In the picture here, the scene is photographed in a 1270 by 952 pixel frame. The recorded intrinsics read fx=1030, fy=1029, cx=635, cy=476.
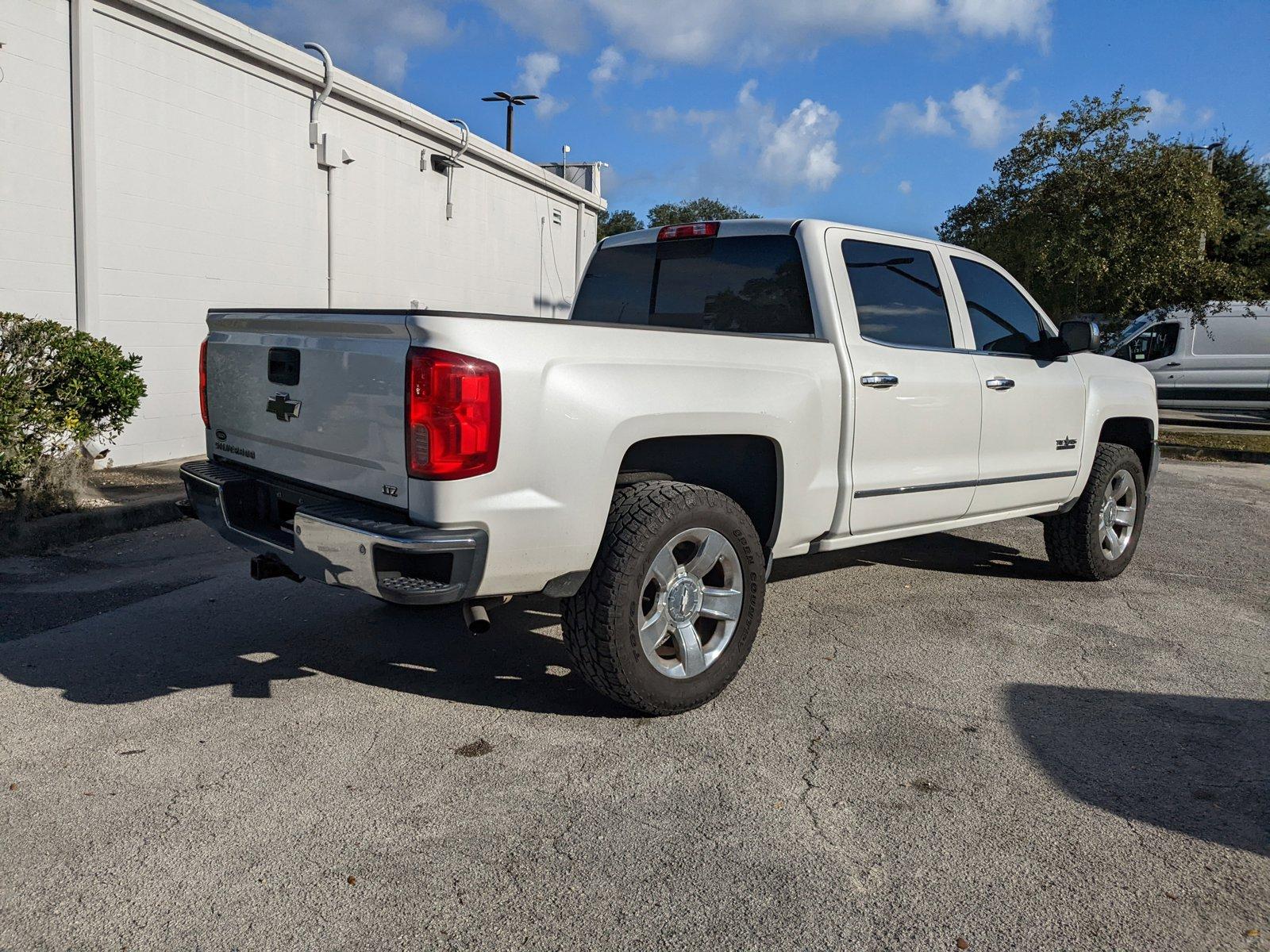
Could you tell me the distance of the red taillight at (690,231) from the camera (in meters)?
4.96

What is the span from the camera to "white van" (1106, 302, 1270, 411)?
1827cm

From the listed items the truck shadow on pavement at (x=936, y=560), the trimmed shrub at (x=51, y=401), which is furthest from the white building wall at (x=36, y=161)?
the truck shadow on pavement at (x=936, y=560)

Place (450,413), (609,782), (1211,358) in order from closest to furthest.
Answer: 1. (450,413)
2. (609,782)
3. (1211,358)

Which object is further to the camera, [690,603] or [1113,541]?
[1113,541]

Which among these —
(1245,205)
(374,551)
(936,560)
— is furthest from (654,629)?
(1245,205)

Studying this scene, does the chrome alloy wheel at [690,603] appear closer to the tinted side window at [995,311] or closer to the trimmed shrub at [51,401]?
the tinted side window at [995,311]

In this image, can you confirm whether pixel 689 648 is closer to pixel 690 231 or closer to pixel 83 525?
pixel 690 231

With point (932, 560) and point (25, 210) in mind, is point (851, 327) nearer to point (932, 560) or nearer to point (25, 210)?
point (932, 560)

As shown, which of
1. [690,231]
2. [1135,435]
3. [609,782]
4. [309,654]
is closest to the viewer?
[609,782]

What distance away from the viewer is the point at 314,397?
12.2 ft

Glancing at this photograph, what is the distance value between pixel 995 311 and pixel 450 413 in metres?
3.55

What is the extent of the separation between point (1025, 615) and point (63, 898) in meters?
4.55

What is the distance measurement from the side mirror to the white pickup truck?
16mm

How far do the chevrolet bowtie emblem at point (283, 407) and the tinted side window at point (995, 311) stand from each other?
3.40 metres
